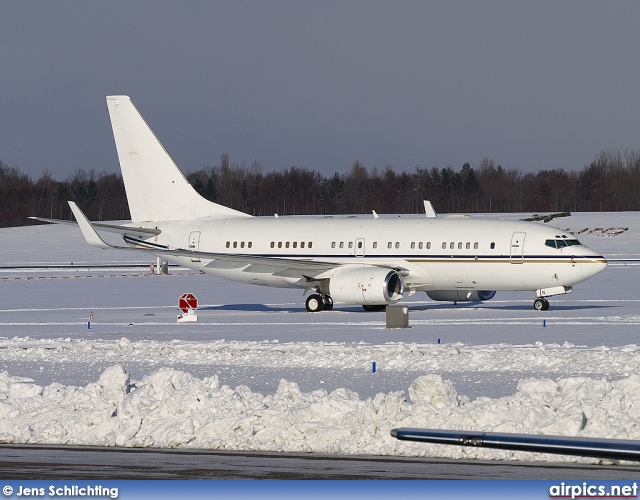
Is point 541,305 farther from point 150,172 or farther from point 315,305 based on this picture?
point 150,172

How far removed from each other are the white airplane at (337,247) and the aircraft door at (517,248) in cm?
3

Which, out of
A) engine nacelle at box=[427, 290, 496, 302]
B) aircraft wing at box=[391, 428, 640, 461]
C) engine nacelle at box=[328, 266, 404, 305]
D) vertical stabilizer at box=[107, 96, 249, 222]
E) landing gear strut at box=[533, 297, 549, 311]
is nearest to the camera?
aircraft wing at box=[391, 428, 640, 461]

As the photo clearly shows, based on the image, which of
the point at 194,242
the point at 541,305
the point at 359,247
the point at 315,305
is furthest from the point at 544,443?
the point at 194,242

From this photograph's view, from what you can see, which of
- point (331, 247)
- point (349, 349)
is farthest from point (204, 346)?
point (331, 247)

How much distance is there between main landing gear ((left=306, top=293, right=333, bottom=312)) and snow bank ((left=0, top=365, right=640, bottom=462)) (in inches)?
804

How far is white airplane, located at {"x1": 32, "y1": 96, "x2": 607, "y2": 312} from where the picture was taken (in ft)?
111

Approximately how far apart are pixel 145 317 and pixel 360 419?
21243mm

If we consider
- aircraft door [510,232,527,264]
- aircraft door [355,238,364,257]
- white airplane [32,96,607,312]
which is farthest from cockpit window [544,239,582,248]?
aircraft door [355,238,364,257]

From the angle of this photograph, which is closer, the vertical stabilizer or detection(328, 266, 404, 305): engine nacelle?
detection(328, 266, 404, 305): engine nacelle

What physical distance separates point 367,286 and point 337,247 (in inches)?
129

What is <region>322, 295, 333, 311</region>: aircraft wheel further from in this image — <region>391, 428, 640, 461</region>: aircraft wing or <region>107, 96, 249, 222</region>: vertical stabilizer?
<region>391, 428, 640, 461</region>: aircraft wing

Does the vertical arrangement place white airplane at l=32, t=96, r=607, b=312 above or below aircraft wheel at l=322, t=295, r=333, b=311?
above

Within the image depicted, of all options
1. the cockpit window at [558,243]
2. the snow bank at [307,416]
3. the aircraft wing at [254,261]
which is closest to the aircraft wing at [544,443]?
the snow bank at [307,416]

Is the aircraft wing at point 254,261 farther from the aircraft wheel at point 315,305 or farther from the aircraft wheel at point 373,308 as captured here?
the aircraft wheel at point 373,308
